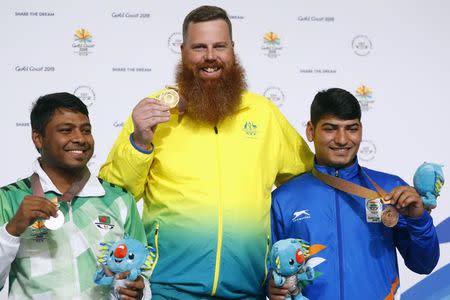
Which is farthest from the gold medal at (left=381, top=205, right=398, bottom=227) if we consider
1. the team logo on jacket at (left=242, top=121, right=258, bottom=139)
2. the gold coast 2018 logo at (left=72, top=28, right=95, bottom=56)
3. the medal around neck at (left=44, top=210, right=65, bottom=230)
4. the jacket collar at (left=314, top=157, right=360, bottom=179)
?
the gold coast 2018 logo at (left=72, top=28, right=95, bottom=56)

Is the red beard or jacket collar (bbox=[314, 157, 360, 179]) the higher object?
the red beard

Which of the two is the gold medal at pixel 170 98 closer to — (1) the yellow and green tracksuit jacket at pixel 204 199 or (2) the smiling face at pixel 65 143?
(1) the yellow and green tracksuit jacket at pixel 204 199

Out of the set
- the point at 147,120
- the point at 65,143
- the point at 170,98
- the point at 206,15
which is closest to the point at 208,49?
the point at 206,15

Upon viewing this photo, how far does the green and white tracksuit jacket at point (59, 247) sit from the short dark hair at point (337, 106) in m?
0.83

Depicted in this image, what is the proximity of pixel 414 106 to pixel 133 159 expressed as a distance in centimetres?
225

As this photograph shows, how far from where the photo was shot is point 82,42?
13.1 ft

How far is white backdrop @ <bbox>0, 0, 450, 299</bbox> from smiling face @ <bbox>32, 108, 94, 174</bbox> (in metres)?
1.59

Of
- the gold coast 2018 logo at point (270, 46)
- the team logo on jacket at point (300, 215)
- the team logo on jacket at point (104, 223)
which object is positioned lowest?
the team logo on jacket at point (300, 215)

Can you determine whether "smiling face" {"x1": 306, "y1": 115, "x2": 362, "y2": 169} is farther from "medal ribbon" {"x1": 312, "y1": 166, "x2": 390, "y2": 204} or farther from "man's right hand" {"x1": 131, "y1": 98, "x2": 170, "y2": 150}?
"man's right hand" {"x1": 131, "y1": 98, "x2": 170, "y2": 150}

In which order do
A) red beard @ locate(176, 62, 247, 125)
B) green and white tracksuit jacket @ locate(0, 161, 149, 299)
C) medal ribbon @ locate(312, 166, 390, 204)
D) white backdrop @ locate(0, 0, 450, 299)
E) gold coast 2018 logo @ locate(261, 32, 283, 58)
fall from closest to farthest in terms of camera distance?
green and white tracksuit jacket @ locate(0, 161, 149, 299)
medal ribbon @ locate(312, 166, 390, 204)
red beard @ locate(176, 62, 247, 125)
white backdrop @ locate(0, 0, 450, 299)
gold coast 2018 logo @ locate(261, 32, 283, 58)

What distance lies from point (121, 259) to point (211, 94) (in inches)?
28.9

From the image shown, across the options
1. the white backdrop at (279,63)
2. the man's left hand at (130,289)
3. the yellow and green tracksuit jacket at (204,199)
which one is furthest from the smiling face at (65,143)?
the white backdrop at (279,63)

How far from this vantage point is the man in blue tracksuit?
2393 mm

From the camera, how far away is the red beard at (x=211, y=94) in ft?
8.37
